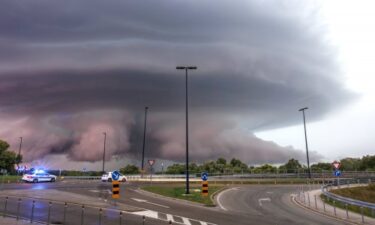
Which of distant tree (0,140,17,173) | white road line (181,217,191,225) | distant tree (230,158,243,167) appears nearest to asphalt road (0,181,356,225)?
white road line (181,217,191,225)

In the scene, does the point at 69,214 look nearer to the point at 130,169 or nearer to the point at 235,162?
the point at 130,169

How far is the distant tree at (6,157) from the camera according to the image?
108062 mm

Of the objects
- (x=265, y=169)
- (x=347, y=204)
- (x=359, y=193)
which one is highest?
(x=265, y=169)

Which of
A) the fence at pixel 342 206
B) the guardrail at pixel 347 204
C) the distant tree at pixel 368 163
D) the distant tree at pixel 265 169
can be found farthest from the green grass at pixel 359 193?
the distant tree at pixel 368 163

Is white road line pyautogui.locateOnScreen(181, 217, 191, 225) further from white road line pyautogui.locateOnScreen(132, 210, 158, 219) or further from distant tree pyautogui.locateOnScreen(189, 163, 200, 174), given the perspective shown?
distant tree pyautogui.locateOnScreen(189, 163, 200, 174)

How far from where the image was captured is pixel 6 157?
356 ft

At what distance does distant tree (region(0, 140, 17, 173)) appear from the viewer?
4254 inches

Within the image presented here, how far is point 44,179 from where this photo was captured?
6084 cm

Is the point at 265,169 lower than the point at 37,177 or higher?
higher

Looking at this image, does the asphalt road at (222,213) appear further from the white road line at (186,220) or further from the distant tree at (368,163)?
the distant tree at (368,163)

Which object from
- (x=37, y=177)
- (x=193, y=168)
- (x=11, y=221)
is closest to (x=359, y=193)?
(x=11, y=221)

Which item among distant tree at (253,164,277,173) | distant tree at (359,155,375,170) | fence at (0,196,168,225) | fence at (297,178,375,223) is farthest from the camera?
distant tree at (359,155,375,170)

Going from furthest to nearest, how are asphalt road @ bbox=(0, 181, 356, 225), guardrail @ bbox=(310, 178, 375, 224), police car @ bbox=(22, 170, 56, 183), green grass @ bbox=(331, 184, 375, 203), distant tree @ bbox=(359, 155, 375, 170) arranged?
distant tree @ bbox=(359, 155, 375, 170), police car @ bbox=(22, 170, 56, 183), green grass @ bbox=(331, 184, 375, 203), guardrail @ bbox=(310, 178, 375, 224), asphalt road @ bbox=(0, 181, 356, 225)

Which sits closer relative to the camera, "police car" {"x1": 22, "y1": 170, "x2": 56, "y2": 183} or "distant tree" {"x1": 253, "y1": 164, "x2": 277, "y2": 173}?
"police car" {"x1": 22, "y1": 170, "x2": 56, "y2": 183}
